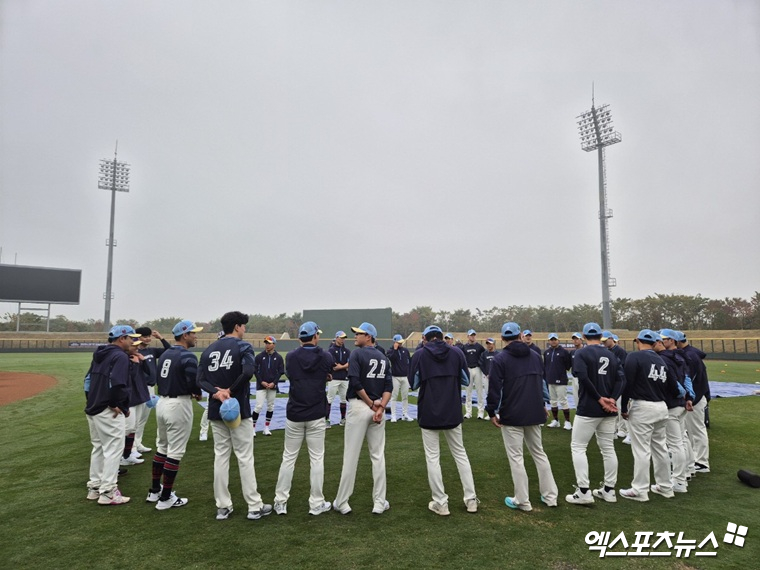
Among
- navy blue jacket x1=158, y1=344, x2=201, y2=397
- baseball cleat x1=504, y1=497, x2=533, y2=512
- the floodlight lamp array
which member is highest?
the floodlight lamp array

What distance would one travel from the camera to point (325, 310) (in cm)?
5325

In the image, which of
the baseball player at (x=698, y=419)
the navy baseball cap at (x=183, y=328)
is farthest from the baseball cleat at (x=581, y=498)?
the navy baseball cap at (x=183, y=328)

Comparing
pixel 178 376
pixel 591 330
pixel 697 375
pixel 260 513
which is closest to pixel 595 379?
pixel 591 330

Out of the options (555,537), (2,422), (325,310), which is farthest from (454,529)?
(325,310)

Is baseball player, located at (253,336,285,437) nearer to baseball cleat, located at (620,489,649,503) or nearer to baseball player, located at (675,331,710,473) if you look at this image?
baseball cleat, located at (620,489,649,503)

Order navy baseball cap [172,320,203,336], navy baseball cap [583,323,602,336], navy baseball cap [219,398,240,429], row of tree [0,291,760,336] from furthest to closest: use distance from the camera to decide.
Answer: row of tree [0,291,760,336] → navy baseball cap [583,323,602,336] → navy baseball cap [172,320,203,336] → navy baseball cap [219,398,240,429]

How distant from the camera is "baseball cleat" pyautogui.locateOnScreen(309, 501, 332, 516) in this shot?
5246 millimetres

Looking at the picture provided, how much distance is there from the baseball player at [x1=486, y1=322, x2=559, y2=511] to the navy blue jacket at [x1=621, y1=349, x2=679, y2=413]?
56.6 inches

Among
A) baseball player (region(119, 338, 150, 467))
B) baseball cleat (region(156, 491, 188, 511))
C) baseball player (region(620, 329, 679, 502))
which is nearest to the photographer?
baseball cleat (region(156, 491, 188, 511))

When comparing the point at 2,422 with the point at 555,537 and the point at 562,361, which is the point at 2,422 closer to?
the point at 555,537

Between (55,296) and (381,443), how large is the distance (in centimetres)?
6848

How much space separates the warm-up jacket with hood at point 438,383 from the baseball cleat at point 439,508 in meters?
0.97

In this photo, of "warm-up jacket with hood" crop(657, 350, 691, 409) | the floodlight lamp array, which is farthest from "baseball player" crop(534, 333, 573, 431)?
the floodlight lamp array

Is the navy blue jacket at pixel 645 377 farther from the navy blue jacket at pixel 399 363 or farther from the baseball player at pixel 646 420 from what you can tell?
the navy blue jacket at pixel 399 363
